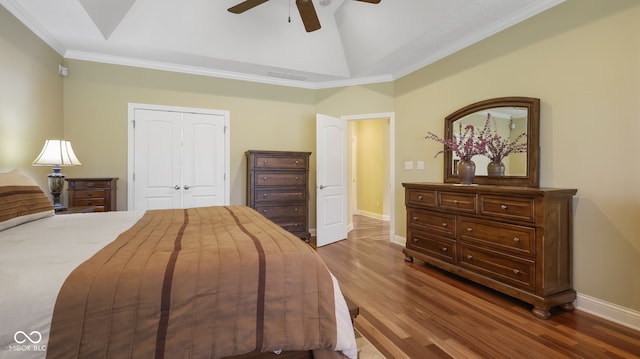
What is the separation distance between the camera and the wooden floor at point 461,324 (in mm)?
1814

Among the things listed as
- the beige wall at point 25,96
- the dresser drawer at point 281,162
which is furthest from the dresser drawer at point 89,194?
the dresser drawer at point 281,162

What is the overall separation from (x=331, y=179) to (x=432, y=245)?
74.0 inches

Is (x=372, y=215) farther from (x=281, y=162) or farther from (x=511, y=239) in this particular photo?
(x=511, y=239)

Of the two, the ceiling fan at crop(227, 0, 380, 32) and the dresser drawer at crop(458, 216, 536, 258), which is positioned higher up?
the ceiling fan at crop(227, 0, 380, 32)

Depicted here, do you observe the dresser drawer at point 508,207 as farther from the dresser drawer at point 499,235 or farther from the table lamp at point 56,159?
the table lamp at point 56,159

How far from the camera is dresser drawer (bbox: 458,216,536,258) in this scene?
235 cm

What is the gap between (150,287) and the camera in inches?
38.9

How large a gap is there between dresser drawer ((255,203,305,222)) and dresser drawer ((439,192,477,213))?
206 cm

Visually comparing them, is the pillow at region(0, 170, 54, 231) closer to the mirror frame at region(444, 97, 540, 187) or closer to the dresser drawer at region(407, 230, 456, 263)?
the dresser drawer at region(407, 230, 456, 263)

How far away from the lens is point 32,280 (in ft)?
3.07

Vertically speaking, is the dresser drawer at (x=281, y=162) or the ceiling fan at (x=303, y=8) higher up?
the ceiling fan at (x=303, y=8)

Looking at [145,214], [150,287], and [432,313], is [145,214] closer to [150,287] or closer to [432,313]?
[150,287]

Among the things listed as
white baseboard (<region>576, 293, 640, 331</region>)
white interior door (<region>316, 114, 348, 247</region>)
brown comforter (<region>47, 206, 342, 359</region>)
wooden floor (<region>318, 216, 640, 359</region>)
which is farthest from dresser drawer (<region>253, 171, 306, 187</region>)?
white baseboard (<region>576, 293, 640, 331</region>)

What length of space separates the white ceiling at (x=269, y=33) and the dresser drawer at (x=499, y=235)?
1970mm
